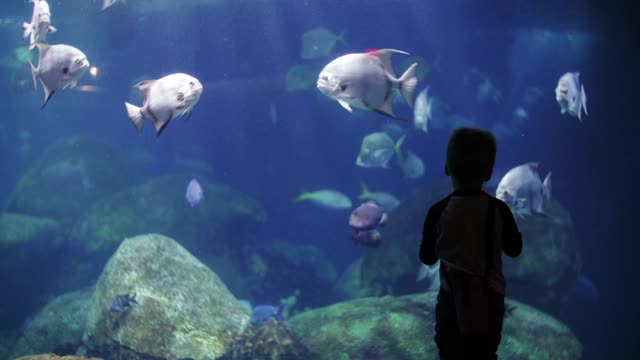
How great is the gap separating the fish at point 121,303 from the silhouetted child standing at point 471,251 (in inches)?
216

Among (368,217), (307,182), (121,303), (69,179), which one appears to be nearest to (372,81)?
(368,217)

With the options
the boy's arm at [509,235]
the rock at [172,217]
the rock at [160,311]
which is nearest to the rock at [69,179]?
the rock at [172,217]

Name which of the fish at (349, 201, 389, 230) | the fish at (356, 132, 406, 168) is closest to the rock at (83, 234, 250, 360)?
the fish at (349, 201, 389, 230)

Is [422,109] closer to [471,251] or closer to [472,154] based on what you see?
A: [472,154]

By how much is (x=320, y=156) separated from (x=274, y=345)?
23989mm

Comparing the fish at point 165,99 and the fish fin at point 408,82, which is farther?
the fish at point 165,99

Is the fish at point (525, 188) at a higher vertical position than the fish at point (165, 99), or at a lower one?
lower

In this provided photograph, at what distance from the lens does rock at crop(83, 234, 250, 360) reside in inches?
240

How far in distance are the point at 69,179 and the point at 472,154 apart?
20.5 meters

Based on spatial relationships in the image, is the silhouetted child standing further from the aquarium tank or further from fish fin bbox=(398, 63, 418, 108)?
fish fin bbox=(398, 63, 418, 108)

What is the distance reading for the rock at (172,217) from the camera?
15016 millimetres

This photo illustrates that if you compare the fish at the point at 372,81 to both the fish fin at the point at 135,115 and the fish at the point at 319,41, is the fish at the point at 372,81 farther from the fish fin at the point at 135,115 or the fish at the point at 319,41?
the fish at the point at 319,41

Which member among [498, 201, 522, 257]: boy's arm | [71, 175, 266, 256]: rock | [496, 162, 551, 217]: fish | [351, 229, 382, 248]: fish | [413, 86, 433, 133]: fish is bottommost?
[71, 175, 266, 256]: rock

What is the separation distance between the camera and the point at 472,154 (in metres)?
2.17
